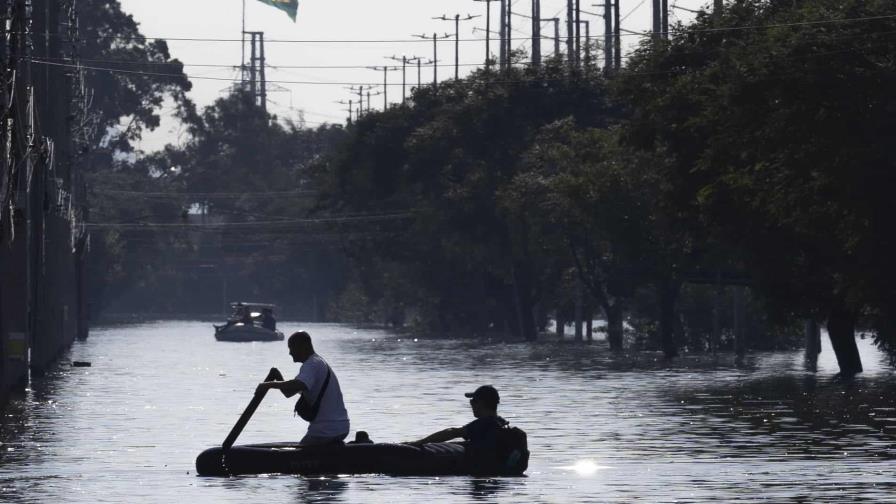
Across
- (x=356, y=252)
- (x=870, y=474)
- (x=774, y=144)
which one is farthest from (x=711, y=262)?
(x=356, y=252)

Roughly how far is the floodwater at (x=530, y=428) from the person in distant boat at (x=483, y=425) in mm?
460

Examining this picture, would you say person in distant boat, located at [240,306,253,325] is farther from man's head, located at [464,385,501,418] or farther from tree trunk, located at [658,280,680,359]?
man's head, located at [464,385,501,418]

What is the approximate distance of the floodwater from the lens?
81.1 feet

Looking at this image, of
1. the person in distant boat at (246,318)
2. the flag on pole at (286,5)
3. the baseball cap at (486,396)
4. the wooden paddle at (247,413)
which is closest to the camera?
the wooden paddle at (247,413)

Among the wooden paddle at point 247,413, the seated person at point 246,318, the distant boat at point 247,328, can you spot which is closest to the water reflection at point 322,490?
the wooden paddle at point 247,413

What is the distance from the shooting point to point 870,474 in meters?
26.7

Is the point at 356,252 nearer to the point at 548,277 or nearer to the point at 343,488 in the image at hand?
the point at 548,277

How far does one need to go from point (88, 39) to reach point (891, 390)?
431ft

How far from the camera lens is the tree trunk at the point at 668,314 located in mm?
76812

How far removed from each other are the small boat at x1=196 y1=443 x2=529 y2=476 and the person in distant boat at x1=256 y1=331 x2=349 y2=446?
17 centimetres

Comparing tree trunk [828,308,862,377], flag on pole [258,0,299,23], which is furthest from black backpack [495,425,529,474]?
tree trunk [828,308,862,377]

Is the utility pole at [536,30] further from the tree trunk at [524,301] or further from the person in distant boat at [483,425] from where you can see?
the person in distant boat at [483,425]

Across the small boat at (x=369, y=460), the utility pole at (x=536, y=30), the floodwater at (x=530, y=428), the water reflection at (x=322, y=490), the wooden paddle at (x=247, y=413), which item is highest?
the utility pole at (x=536, y=30)

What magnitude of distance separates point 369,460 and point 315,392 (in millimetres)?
1410
